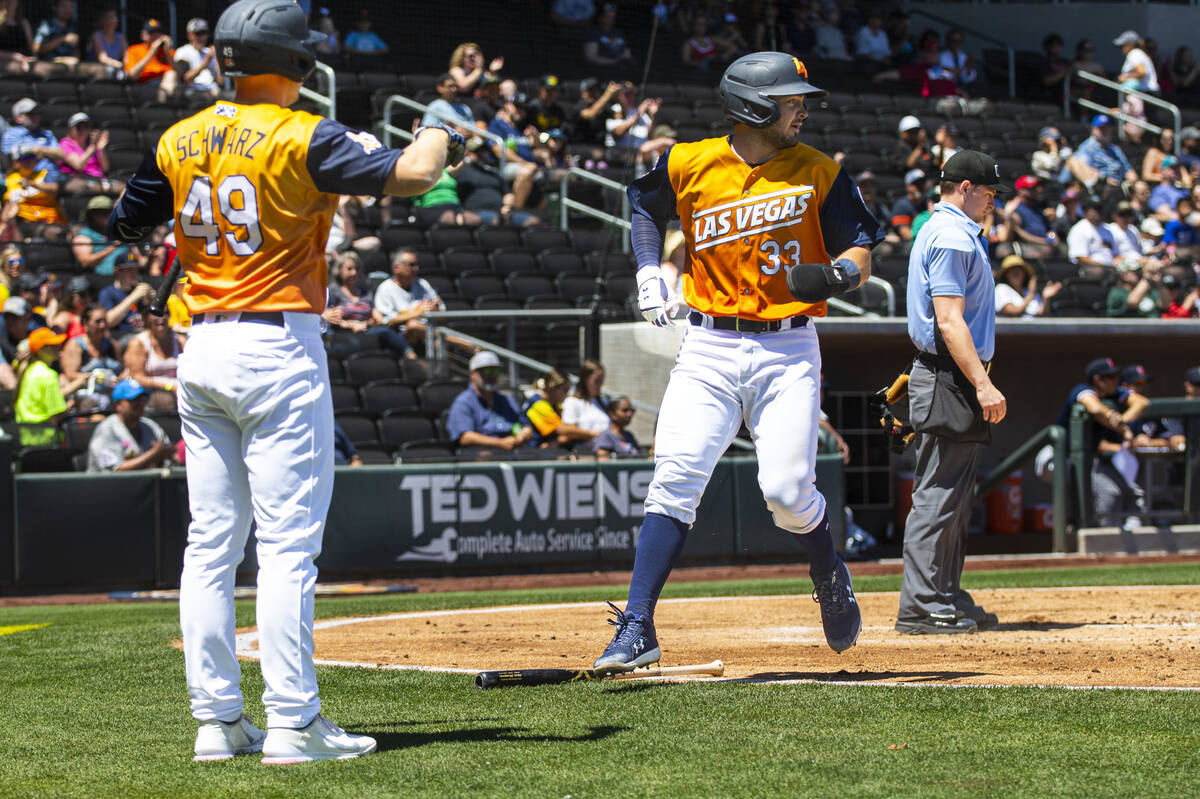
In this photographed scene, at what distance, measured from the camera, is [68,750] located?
425cm

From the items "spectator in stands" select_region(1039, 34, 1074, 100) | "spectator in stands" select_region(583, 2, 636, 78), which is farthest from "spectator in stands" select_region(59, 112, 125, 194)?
"spectator in stands" select_region(1039, 34, 1074, 100)

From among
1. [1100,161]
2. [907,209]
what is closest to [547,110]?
[907,209]

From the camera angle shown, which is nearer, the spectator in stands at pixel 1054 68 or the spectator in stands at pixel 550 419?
the spectator in stands at pixel 550 419

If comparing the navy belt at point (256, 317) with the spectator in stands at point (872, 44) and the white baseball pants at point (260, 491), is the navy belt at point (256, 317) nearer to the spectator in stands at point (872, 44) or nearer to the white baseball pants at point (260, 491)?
the white baseball pants at point (260, 491)

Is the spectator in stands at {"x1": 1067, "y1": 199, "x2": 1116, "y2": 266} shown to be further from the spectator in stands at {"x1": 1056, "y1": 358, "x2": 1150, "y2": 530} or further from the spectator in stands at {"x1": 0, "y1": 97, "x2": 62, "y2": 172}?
the spectator in stands at {"x1": 0, "y1": 97, "x2": 62, "y2": 172}

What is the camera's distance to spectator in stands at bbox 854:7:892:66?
24.0 metres

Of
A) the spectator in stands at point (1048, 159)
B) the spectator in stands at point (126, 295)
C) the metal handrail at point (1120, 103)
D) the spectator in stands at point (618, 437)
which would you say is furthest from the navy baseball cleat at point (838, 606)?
the metal handrail at point (1120, 103)

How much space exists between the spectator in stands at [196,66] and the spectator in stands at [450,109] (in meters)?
2.63

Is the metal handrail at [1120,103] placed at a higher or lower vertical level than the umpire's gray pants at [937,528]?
higher

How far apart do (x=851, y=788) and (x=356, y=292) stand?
1109 cm

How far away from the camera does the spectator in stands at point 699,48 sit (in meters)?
22.0

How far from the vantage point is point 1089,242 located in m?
18.5

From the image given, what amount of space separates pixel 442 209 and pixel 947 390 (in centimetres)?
1065

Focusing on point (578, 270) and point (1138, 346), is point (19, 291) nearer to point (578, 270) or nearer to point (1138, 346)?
point (578, 270)
